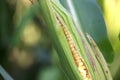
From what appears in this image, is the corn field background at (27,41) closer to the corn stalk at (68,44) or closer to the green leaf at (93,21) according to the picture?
the green leaf at (93,21)

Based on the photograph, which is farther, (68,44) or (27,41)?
(27,41)

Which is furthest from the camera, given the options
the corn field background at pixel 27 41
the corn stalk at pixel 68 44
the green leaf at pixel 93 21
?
the corn field background at pixel 27 41

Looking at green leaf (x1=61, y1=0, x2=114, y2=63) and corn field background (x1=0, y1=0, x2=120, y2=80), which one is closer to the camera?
green leaf (x1=61, y1=0, x2=114, y2=63)

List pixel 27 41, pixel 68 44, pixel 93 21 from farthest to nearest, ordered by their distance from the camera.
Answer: pixel 27 41
pixel 93 21
pixel 68 44

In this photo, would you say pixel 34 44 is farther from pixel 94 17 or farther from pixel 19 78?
pixel 94 17

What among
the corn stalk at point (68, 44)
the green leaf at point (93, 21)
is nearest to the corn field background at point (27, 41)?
the green leaf at point (93, 21)

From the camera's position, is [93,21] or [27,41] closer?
[93,21]

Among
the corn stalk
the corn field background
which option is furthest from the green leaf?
the corn stalk

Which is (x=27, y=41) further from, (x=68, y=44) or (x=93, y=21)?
(x=68, y=44)

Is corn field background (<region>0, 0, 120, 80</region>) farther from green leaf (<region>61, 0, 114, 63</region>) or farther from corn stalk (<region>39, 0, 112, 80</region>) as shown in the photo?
corn stalk (<region>39, 0, 112, 80</region>)

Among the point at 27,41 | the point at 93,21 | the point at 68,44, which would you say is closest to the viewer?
the point at 68,44

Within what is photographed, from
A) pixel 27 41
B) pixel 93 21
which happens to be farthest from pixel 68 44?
pixel 27 41

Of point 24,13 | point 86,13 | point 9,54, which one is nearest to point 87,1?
point 86,13
